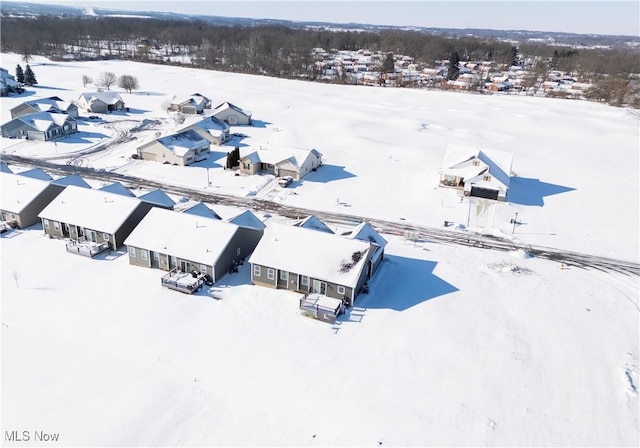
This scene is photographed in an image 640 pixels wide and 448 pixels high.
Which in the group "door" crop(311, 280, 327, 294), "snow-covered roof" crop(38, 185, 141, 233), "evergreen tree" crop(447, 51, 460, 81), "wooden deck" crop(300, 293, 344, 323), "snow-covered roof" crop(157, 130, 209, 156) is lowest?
"wooden deck" crop(300, 293, 344, 323)

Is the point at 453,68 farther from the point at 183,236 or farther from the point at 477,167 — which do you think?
the point at 183,236

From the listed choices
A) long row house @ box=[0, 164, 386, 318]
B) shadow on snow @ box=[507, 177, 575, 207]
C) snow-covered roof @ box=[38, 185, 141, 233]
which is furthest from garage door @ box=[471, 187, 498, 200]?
snow-covered roof @ box=[38, 185, 141, 233]

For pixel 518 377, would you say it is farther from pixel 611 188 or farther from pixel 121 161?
pixel 121 161

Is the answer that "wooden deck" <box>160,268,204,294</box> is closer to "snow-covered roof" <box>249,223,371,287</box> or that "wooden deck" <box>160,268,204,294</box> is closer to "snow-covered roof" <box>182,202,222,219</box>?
"snow-covered roof" <box>249,223,371,287</box>

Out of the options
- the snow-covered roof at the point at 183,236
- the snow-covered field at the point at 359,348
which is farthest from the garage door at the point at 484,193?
the snow-covered roof at the point at 183,236

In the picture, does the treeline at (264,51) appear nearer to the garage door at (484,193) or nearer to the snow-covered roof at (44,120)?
A: the snow-covered roof at (44,120)

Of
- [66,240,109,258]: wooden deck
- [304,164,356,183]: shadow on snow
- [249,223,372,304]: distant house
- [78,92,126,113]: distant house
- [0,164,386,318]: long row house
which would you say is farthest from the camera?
[78,92,126,113]: distant house
